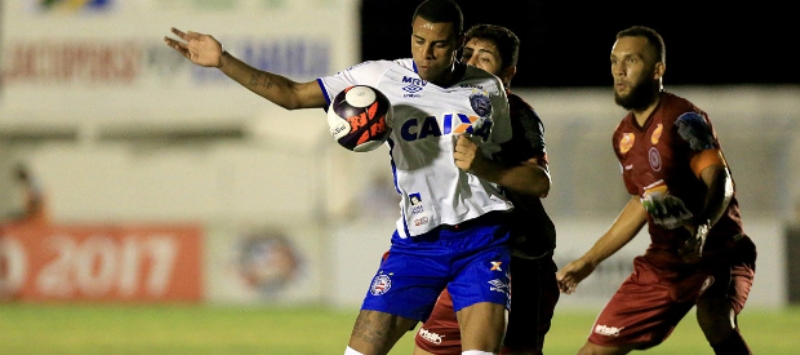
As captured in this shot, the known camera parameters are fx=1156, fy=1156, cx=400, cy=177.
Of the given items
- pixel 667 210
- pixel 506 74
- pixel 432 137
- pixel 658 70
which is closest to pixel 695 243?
pixel 667 210

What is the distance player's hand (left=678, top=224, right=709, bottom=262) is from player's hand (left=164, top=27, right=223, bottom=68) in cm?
271

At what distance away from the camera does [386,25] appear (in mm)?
36656

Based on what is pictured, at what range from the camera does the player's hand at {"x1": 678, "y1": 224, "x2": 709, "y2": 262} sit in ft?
20.7

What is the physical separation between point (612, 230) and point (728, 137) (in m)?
15.3

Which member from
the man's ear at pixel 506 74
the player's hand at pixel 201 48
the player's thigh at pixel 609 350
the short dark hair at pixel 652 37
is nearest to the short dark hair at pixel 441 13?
the man's ear at pixel 506 74

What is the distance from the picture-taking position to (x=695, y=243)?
631cm

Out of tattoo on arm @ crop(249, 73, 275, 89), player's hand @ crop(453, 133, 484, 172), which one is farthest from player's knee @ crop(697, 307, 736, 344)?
tattoo on arm @ crop(249, 73, 275, 89)

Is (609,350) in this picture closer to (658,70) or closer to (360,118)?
(658,70)

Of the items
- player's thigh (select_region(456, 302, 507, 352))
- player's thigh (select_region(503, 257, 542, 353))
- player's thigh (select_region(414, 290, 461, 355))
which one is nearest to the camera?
player's thigh (select_region(456, 302, 507, 352))

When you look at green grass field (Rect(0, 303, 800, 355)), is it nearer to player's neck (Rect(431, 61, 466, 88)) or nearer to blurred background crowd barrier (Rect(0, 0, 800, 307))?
blurred background crowd barrier (Rect(0, 0, 800, 307))

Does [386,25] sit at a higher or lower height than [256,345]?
higher

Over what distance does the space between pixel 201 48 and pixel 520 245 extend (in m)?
1.99

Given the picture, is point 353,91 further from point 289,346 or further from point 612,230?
point 289,346

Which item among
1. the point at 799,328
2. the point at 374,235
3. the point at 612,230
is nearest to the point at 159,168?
the point at 374,235
